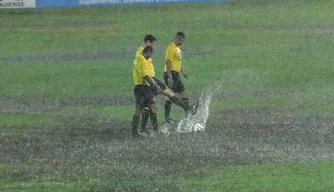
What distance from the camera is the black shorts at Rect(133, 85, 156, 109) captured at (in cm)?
2241

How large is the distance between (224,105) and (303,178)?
10994 mm

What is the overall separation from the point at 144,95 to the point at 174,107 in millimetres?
5458

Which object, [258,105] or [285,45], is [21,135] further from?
[285,45]

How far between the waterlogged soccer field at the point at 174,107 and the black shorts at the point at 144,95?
81 centimetres

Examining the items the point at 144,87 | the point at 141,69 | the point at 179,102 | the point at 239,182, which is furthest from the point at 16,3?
the point at 239,182

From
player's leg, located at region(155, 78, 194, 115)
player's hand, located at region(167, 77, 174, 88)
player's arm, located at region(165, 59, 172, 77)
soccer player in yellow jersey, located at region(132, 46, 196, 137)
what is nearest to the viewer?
soccer player in yellow jersey, located at region(132, 46, 196, 137)

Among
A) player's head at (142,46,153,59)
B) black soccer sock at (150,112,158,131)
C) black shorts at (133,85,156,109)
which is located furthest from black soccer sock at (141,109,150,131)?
player's head at (142,46,153,59)

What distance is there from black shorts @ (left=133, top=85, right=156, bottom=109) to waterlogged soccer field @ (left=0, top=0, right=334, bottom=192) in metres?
0.81

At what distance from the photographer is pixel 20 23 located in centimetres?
5647

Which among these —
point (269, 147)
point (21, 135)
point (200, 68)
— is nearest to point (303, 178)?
point (269, 147)

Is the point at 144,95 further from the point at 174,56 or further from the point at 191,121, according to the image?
the point at 174,56

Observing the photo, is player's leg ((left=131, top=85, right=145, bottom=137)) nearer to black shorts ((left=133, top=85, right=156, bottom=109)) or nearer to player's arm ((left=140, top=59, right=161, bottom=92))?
black shorts ((left=133, top=85, right=156, bottom=109))

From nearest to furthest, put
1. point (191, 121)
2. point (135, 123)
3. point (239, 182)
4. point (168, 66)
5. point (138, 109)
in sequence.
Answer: point (239, 182) < point (135, 123) < point (138, 109) < point (191, 121) < point (168, 66)

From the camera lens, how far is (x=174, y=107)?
27844mm
